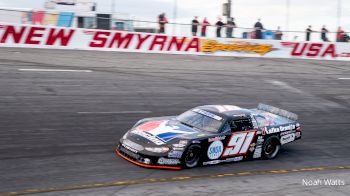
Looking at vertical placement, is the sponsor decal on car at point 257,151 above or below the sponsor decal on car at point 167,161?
below

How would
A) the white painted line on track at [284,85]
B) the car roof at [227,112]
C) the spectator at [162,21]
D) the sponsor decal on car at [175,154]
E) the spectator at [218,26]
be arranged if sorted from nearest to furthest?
the sponsor decal on car at [175,154]
the car roof at [227,112]
the white painted line on track at [284,85]
the spectator at [162,21]
the spectator at [218,26]

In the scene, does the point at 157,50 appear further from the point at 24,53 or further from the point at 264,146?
the point at 264,146

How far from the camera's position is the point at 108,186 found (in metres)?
9.40

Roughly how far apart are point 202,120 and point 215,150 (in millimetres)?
886

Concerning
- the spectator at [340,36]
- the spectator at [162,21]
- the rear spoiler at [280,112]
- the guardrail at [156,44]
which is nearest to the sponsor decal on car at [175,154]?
the rear spoiler at [280,112]

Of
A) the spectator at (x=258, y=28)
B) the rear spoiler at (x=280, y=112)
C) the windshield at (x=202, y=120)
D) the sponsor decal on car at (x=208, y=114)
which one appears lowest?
the rear spoiler at (x=280, y=112)

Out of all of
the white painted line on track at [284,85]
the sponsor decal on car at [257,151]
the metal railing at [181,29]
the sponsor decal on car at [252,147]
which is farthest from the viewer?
the metal railing at [181,29]

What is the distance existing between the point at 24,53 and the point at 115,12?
558 centimetres

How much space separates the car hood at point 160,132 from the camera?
1064 cm

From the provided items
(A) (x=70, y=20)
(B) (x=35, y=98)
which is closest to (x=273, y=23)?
(A) (x=70, y=20)

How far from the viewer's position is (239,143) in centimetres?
1152

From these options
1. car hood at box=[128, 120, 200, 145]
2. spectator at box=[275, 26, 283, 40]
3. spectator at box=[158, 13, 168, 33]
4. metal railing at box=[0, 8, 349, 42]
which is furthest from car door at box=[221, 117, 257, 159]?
spectator at box=[275, 26, 283, 40]

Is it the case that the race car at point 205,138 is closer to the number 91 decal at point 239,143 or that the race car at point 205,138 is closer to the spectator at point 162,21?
the number 91 decal at point 239,143

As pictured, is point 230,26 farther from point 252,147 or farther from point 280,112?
point 252,147
